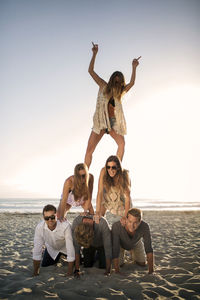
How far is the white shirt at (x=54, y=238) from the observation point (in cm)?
382

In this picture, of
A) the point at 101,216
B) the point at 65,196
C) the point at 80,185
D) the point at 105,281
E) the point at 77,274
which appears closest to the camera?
the point at 105,281

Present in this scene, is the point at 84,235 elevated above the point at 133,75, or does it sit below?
below

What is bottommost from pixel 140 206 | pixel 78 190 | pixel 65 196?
pixel 140 206

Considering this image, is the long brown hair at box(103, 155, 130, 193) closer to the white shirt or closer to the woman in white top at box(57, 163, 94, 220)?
the woman in white top at box(57, 163, 94, 220)

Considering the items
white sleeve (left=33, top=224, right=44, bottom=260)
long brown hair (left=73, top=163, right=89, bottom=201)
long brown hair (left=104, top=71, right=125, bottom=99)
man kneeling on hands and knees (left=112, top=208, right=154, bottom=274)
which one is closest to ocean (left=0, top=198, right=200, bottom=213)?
long brown hair (left=73, top=163, right=89, bottom=201)

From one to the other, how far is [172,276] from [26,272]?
2.41m

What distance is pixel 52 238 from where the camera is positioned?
404 centimetres

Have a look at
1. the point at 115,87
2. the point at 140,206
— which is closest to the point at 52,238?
the point at 115,87

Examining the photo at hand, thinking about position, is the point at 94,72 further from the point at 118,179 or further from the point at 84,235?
the point at 84,235

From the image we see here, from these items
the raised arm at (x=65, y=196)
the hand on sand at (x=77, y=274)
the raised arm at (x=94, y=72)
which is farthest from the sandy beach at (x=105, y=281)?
the raised arm at (x=94, y=72)

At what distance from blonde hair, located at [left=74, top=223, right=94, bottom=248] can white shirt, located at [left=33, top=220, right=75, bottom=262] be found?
0.15 metres

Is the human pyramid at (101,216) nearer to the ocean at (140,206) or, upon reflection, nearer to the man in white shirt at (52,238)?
the man in white shirt at (52,238)

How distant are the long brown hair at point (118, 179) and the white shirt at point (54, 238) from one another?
1.03 metres

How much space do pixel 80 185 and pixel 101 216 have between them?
0.67 metres
